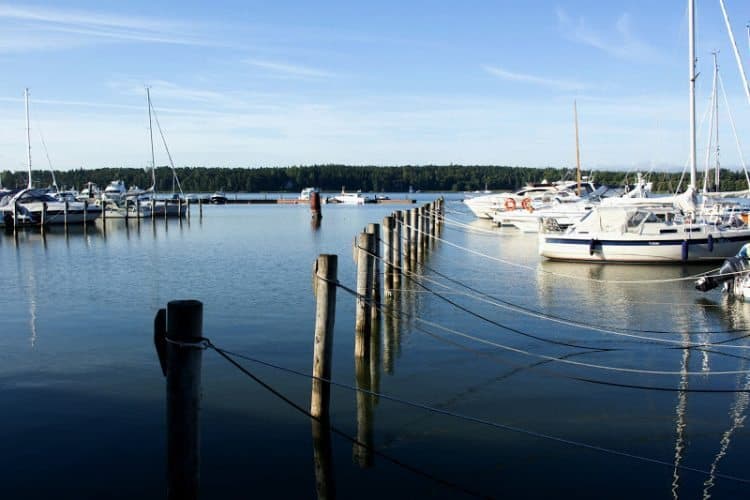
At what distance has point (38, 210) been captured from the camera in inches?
2136

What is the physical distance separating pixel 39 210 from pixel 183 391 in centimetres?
5375

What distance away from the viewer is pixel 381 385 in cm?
1180

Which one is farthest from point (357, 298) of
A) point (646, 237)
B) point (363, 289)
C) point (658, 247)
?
point (658, 247)

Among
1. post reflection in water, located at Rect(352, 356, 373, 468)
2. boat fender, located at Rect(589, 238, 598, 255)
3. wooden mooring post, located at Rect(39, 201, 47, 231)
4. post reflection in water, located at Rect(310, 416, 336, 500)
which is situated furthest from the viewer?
wooden mooring post, located at Rect(39, 201, 47, 231)

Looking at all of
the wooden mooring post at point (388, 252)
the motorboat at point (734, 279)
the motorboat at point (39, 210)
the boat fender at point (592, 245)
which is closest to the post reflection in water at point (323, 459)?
the wooden mooring post at point (388, 252)

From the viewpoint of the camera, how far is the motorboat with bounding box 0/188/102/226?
5228cm

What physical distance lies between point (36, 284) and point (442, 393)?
17.3m

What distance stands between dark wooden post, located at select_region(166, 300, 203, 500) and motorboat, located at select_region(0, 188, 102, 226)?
4972 centimetres

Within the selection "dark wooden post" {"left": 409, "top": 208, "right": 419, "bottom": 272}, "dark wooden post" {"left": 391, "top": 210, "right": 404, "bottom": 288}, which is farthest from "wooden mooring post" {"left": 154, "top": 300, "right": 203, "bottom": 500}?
"dark wooden post" {"left": 409, "top": 208, "right": 419, "bottom": 272}

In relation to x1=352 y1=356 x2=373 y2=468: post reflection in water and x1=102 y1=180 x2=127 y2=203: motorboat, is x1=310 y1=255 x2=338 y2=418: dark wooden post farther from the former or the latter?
x1=102 y1=180 x2=127 y2=203: motorboat

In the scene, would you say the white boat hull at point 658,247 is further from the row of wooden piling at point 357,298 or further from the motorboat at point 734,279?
the row of wooden piling at point 357,298

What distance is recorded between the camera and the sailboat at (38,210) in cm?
5203

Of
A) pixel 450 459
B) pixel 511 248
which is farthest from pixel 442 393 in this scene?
pixel 511 248

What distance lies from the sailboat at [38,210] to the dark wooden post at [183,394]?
49293mm
